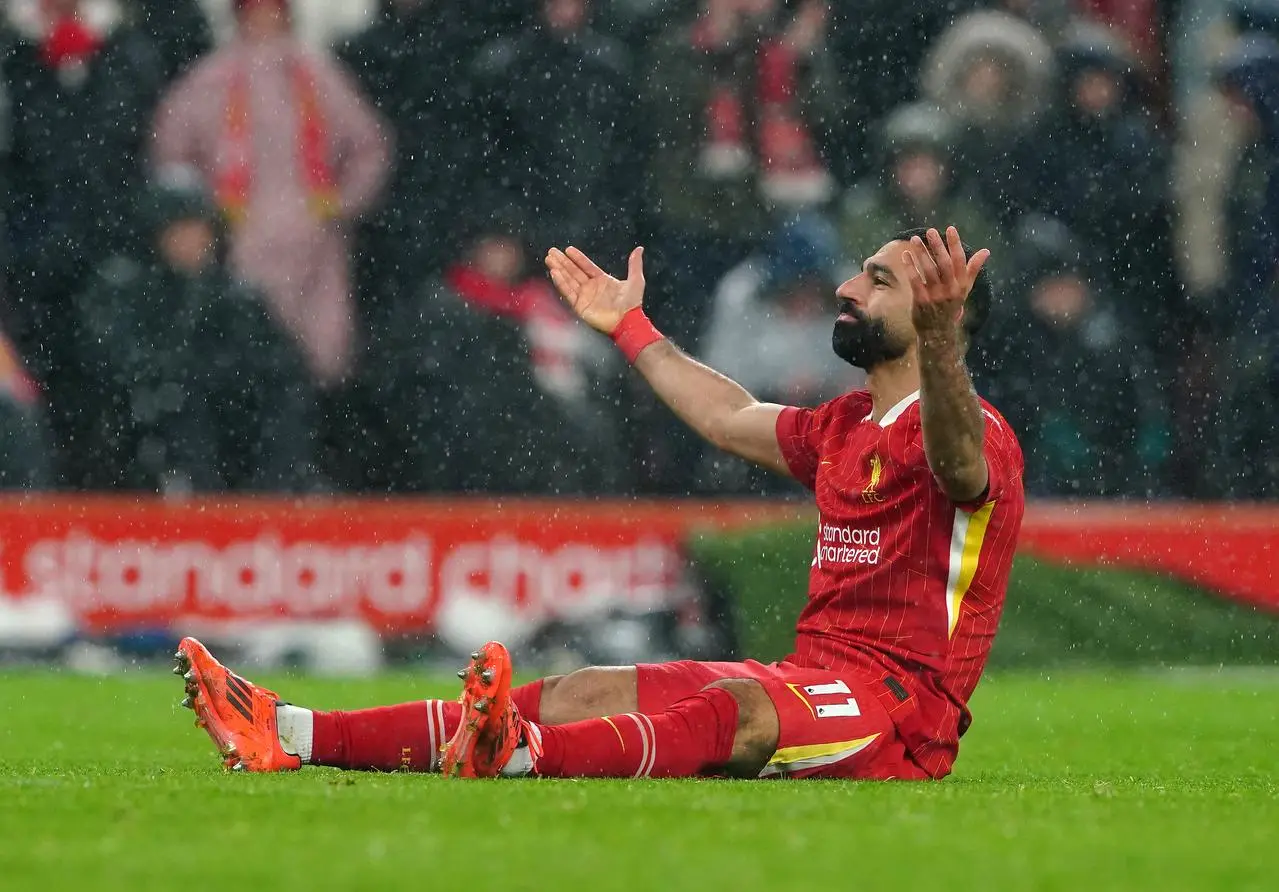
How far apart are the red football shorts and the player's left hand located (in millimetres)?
875

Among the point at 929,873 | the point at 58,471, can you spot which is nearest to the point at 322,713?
the point at 929,873

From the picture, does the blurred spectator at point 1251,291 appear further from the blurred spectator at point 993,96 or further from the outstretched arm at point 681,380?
the outstretched arm at point 681,380

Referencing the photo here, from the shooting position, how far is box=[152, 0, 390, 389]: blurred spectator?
396 inches

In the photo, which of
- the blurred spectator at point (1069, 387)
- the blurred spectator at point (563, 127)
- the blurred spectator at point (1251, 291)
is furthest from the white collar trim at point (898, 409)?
the blurred spectator at point (1251, 291)

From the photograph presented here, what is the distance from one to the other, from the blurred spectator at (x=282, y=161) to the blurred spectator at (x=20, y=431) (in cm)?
114

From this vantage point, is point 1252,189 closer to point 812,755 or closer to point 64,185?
point 64,185

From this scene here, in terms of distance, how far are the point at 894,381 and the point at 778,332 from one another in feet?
15.7

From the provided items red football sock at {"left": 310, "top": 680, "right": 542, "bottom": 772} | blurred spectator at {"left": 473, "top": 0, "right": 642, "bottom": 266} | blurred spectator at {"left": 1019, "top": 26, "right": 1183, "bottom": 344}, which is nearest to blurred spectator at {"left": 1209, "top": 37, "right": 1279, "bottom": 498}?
blurred spectator at {"left": 1019, "top": 26, "right": 1183, "bottom": 344}

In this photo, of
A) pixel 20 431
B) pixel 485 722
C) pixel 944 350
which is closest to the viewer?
pixel 485 722

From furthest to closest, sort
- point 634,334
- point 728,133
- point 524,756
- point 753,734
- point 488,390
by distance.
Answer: point 728,133, point 488,390, point 634,334, point 753,734, point 524,756

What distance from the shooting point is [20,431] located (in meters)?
9.79

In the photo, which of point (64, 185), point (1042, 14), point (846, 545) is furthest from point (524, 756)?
point (1042, 14)

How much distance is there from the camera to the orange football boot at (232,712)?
461cm

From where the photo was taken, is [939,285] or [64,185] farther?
[64,185]
